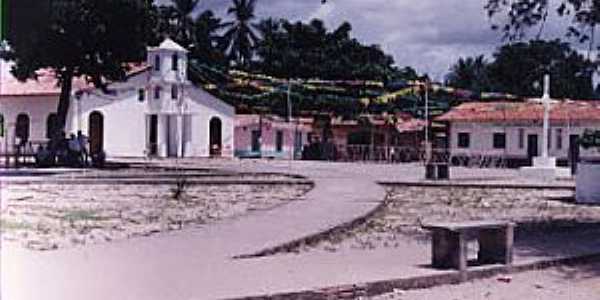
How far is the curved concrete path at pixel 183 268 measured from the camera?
916cm

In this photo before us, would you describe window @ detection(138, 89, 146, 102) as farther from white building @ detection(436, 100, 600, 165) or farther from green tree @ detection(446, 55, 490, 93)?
green tree @ detection(446, 55, 490, 93)

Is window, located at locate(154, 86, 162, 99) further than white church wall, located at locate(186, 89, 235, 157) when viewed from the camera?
No

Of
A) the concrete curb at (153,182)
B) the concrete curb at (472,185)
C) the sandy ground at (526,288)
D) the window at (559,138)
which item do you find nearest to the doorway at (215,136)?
the window at (559,138)

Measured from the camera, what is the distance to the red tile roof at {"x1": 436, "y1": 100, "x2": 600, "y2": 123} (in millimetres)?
56312

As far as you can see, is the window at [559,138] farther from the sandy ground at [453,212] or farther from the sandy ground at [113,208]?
the sandy ground at [113,208]

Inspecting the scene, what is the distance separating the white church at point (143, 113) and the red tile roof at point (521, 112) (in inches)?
540

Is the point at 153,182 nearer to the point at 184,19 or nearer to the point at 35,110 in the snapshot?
the point at 35,110

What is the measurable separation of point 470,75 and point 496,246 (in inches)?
3202

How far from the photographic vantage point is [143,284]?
9602 mm

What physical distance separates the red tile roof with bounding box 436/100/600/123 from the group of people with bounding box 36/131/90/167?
90.5 ft

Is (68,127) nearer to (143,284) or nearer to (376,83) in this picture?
(376,83)

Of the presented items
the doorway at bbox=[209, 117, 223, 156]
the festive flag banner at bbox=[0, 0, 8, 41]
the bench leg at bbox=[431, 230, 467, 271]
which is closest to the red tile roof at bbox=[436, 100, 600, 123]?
the doorway at bbox=[209, 117, 223, 156]

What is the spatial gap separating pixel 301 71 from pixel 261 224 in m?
49.8

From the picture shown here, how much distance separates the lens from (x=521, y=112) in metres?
59.2
